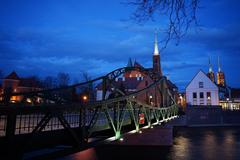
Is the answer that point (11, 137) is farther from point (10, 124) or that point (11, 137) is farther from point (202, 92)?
point (202, 92)

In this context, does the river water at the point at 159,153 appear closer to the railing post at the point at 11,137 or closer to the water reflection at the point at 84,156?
the water reflection at the point at 84,156

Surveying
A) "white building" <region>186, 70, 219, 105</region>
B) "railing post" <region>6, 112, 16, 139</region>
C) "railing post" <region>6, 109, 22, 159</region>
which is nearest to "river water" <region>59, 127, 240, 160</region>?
"railing post" <region>6, 109, 22, 159</region>

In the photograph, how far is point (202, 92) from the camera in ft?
208

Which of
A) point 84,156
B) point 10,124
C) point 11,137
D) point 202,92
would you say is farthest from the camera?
point 202,92

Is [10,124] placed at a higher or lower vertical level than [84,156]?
higher

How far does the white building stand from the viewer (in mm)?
62406

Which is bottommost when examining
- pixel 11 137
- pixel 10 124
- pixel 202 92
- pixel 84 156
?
pixel 84 156

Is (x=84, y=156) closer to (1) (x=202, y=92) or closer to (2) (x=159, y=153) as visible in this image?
(2) (x=159, y=153)

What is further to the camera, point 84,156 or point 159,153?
point 159,153

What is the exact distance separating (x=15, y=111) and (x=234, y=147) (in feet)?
97.4

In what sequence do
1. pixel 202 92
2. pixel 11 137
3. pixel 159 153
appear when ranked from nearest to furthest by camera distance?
1. pixel 11 137
2. pixel 159 153
3. pixel 202 92

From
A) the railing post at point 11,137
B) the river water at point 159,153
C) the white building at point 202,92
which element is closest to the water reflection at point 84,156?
the river water at point 159,153

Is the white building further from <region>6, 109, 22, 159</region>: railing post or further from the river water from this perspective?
<region>6, 109, 22, 159</region>: railing post

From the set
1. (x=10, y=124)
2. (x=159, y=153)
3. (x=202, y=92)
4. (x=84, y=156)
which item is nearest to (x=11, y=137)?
(x=10, y=124)
